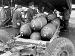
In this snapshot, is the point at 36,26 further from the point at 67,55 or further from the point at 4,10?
the point at 4,10

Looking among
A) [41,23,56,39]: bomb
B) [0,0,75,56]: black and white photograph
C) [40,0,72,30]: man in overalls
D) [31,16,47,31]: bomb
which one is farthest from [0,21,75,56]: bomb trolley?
[40,0,72,30]: man in overalls

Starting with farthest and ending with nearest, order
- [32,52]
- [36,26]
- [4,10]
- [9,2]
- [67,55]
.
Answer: [9,2] < [4,10] < [36,26] < [67,55] < [32,52]

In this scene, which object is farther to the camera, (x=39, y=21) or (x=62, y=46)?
(x=39, y=21)

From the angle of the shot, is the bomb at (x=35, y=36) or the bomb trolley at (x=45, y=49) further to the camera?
the bomb at (x=35, y=36)

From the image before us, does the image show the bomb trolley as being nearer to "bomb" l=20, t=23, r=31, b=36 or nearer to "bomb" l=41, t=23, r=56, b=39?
"bomb" l=41, t=23, r=56, b=39

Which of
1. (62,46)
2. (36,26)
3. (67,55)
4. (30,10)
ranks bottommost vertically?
(67,55)

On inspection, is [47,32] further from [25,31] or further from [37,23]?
[25,31]

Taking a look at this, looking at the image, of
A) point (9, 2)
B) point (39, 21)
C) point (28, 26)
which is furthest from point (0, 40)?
point (9, 2)

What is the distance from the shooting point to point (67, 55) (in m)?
3.97

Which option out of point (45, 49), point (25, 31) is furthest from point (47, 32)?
point (45, 49)

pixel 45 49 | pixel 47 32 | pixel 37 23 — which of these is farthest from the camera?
pixel 37 23

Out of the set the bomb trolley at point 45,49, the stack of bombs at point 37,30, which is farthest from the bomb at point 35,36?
the bomb trolley at point 45,49

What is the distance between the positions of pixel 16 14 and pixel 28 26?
2.81ft

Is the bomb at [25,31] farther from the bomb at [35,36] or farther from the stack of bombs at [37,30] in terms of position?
the bomb at [35,36]
